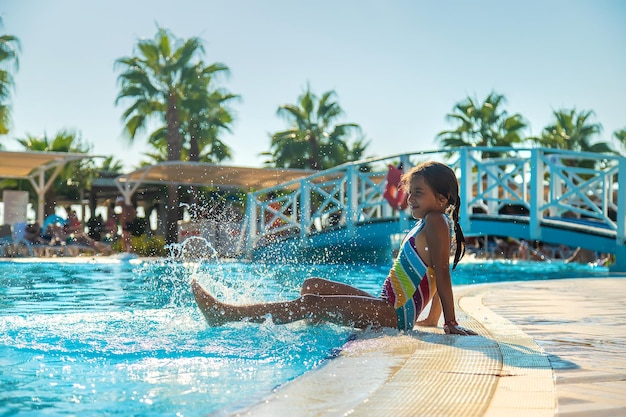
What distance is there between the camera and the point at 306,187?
17.6 metres

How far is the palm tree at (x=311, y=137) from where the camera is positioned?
1378 inches

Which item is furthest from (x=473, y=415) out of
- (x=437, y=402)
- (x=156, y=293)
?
(x=156, y=293)

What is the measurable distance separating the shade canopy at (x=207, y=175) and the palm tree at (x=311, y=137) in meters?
9.61

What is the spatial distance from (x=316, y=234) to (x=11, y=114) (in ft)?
53.4

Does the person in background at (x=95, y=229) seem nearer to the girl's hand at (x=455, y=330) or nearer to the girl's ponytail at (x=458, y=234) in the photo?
the girl's ponytail at (x=458, y=234)

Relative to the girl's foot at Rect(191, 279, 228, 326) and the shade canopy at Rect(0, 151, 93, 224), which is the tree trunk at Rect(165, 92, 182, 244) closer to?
the shade canopy at Rect(0, 151, 93, 224)

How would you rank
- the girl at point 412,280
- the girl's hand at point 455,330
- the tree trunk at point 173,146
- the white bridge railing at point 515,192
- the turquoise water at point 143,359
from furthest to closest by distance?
the tree trunk at point 173,146 < the white bridge railing at point 515,192 < the girl at point 412,280 < the girl's hand at point 455,330 < the turquoise water at point 143,359

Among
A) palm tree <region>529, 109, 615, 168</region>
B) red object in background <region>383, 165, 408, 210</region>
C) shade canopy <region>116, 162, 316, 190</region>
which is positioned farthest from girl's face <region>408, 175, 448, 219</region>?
palm tree <region>529, 109, 615, 168</region>

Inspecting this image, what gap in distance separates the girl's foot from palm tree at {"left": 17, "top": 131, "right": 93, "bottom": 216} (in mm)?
28352

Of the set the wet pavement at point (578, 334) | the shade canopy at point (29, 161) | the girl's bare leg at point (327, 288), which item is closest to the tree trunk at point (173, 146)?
the shade canopy at point (29, 161)

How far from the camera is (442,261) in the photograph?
12.7ft

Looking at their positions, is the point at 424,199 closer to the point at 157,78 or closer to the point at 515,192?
the point at 515,192

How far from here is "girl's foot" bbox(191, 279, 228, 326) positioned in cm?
430

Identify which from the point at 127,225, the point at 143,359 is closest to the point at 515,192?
the point at 127,225
